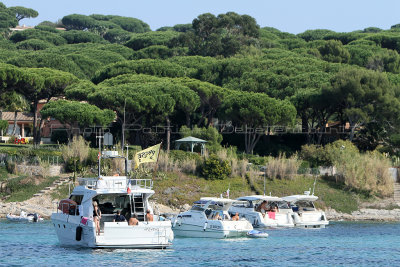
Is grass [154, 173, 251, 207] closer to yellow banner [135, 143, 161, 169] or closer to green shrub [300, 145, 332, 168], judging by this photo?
green shrub [300, 145, 332, 168]

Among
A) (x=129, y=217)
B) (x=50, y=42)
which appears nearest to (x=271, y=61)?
(x=129, y=217)

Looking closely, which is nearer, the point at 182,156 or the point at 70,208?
the point at 70,208

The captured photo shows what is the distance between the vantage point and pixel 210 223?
1812 inches

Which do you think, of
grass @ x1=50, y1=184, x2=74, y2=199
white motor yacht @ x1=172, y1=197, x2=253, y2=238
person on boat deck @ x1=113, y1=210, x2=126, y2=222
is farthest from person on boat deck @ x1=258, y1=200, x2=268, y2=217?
person on boat deck @ x1=113, y1=210, x2=126, y2=222

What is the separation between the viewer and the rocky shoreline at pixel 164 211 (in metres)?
57.4

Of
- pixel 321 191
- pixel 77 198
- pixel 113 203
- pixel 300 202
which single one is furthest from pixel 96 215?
pixel 321 191

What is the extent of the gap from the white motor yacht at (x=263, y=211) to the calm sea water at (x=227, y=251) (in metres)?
1.76

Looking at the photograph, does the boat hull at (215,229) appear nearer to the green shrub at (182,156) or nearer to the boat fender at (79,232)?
the boat fender at (79,232)

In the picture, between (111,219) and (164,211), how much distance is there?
72.8 ft

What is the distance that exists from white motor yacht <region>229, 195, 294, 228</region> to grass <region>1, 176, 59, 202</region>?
16.5 metres

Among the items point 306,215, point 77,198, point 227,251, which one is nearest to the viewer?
point 227,251

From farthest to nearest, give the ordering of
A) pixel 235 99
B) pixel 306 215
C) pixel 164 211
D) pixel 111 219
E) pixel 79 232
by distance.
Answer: pixel 235 99, pixel 164 211, pixel 306 215, pixel 111 219, pixel 79 232

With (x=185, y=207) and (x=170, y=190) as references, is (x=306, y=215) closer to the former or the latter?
(x=185, y=207)

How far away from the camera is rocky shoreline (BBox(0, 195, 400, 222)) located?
5738 centimetres
